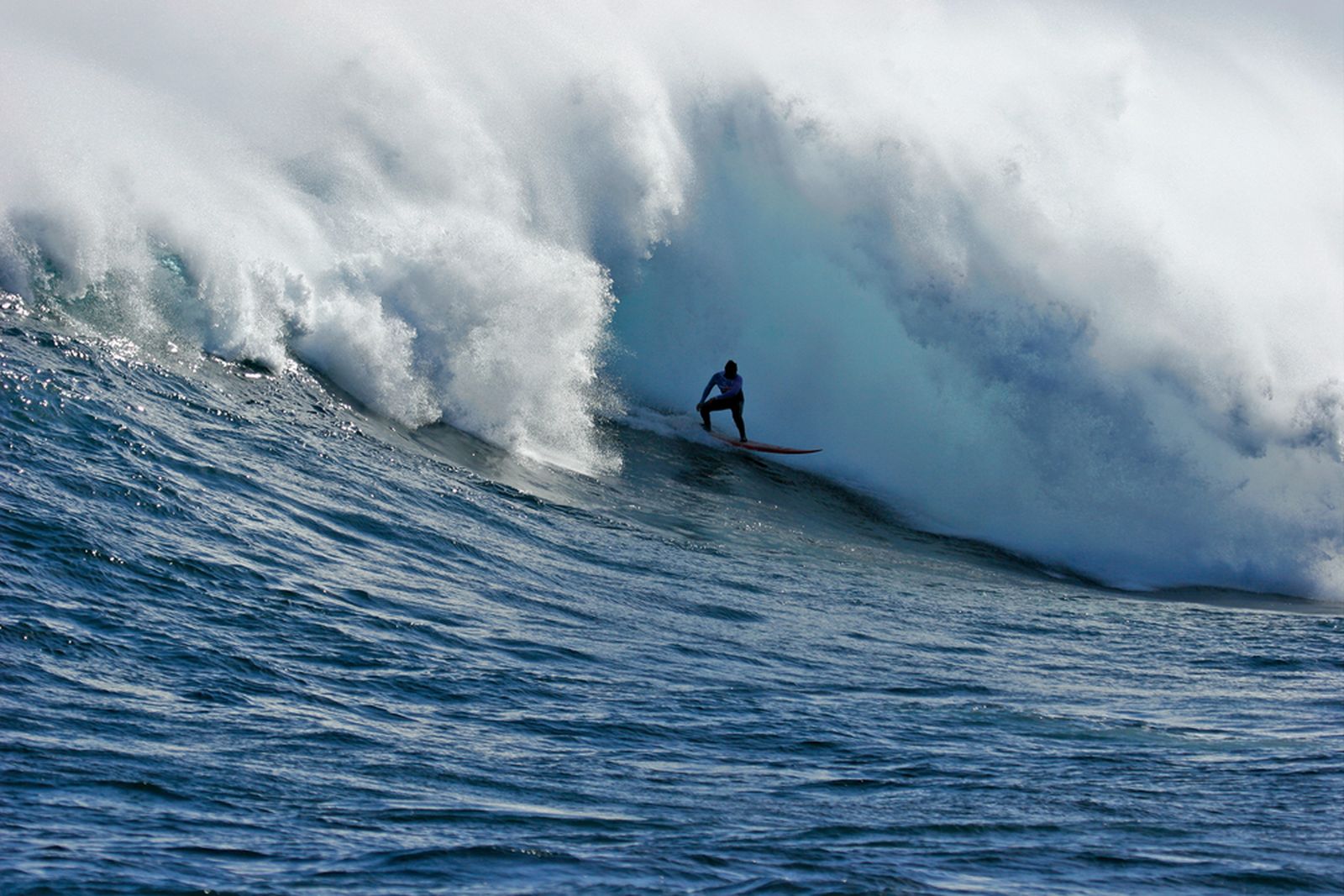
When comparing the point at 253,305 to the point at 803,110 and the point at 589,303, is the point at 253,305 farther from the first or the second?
the point at 803,110

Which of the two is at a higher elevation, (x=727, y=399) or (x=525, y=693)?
(x=727, y=399)

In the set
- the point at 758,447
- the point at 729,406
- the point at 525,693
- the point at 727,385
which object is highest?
the point at 727,385

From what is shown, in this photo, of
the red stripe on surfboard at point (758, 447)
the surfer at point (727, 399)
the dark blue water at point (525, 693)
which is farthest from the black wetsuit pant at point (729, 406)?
the dark blue water at point (525, 693)

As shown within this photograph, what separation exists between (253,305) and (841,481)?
8203 mm

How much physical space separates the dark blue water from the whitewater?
0.14ft

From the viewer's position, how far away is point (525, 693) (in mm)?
8281

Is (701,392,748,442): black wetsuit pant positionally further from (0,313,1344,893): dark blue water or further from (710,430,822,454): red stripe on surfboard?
(0,313,1344,893): dark blue water

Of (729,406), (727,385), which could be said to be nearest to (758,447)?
(729,406)

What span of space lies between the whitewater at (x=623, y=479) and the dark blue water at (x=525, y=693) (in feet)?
0.14

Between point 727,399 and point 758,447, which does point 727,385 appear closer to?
point 727,399

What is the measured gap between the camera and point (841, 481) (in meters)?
19.5

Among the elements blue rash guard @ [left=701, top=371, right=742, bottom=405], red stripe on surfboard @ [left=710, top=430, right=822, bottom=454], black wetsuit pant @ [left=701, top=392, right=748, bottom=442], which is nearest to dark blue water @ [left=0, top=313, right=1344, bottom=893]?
red stripe on surfboard @ [left=710, top=430, right=822, bottom=454]

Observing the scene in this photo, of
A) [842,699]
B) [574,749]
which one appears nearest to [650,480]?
[842,699]

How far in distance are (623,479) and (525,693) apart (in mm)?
8153
